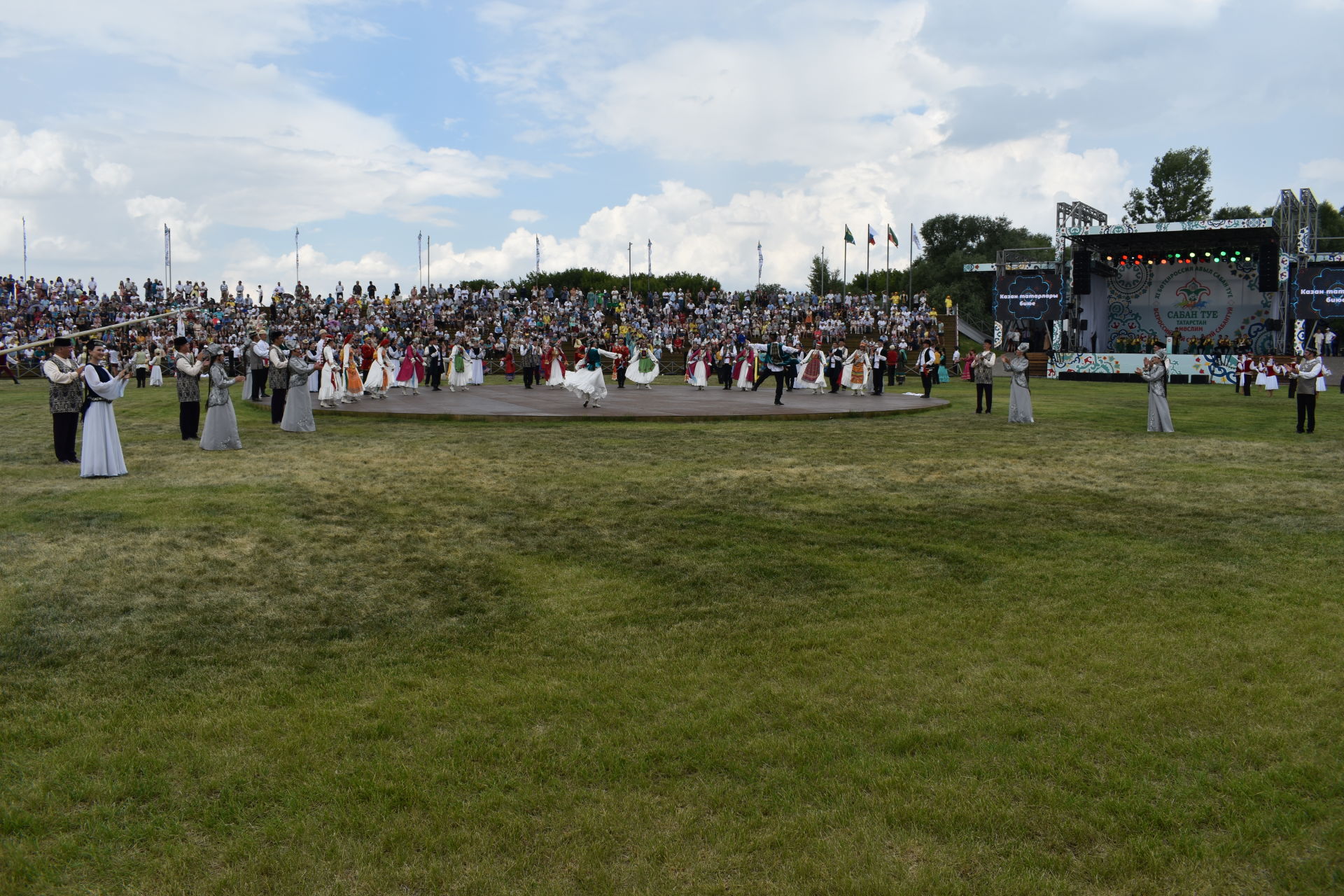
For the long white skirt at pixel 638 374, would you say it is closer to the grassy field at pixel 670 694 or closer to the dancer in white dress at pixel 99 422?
the dancer in white dress at pixel 99 422

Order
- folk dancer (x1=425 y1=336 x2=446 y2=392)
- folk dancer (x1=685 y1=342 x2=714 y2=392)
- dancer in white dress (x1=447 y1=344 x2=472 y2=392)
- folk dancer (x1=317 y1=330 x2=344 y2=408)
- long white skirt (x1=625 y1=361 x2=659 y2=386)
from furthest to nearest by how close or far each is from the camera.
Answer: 1. folk dancer (x1=685 y1=342 x2=714 y2=392)
2. long white skirt (x1=625 y1=361 x2=659 y2=386)
3. folk dancer (x1=425 y1=336 x2=446 y2=392)
4. dancer in white dress (x1=447 y1=344 x2=472 y2=392)
5. folk dancer (x1=317 y1=330 x2=344 y2=408)

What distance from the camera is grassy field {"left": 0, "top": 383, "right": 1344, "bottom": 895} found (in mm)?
3557

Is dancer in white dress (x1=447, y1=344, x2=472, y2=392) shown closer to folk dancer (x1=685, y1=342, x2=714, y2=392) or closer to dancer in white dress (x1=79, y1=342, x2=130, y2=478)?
folk dancer (x1=685, y1=342, x2=714, y2=392)

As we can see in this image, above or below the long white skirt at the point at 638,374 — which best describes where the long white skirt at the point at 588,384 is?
below

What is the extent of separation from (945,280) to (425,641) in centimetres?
7535

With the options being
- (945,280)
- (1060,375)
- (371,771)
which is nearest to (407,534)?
(371,771)

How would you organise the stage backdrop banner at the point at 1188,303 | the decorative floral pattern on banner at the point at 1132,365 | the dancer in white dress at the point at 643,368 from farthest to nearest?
1. the stage backdrop banner at the point at 1188,303
2. the decorative floral pattern on banner at the point at 1132,365
3. the dancer in white dress at the point at 643,368

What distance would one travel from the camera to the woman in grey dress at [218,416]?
15000mm

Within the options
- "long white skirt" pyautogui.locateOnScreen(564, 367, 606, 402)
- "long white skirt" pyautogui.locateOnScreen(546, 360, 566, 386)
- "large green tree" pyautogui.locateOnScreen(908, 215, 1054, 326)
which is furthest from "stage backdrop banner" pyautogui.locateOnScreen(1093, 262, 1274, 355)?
"long white skirt" pyautogui.locateOnScreen(564, 367, 606, 402)

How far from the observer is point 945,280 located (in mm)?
76312

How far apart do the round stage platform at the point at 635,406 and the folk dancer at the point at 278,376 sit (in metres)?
1.81

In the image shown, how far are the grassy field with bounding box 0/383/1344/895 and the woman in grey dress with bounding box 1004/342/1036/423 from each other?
30.2 ft

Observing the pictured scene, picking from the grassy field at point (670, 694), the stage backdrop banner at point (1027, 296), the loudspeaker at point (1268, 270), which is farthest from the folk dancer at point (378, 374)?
the loudspeaker at point (1268, 270)

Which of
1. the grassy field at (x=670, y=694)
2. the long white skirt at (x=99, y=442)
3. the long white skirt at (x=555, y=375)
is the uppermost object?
the long white skirt at (x=555, y=375)
